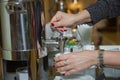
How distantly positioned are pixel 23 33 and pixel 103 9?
0.48 metres

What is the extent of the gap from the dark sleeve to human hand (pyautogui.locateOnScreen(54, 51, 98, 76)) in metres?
0.33

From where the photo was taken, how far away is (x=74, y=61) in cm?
71

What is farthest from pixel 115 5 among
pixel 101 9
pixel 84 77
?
pixel 84 77

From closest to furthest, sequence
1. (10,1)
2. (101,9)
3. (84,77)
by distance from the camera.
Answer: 1. (10,1)
2. (84,77)
3. (101,9)

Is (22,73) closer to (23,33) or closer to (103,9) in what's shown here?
(23,33)

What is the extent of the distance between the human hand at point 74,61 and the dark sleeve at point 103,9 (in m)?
0.33

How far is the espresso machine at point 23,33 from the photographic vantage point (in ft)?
2.14

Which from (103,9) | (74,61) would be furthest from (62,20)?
(74,61)

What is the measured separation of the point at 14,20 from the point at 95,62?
10.6 inches

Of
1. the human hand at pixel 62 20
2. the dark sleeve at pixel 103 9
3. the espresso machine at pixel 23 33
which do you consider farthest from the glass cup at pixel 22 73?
the dark sleeve at pixel 103 9

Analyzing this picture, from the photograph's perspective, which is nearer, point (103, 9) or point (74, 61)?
point (74, 61)

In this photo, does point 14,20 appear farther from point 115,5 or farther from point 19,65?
point 115,5

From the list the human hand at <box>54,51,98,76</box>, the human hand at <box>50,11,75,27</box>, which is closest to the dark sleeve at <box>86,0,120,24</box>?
the human hand at <box>50,11,75,27</box>

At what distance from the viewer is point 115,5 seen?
105cm
